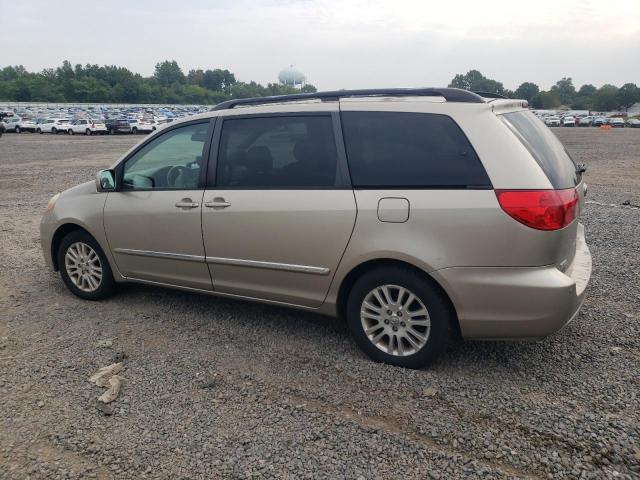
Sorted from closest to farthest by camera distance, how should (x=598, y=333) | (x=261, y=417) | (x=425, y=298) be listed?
(x=261, y=417)
(x=425, y=298)
(x=598, y=333)

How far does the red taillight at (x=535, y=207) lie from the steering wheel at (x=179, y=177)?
2.51 meters

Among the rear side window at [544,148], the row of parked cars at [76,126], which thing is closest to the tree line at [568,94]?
the row of parked cars at [76,126]

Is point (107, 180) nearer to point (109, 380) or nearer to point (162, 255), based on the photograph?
point (162, 255)

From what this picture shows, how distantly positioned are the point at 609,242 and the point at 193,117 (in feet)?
17.7

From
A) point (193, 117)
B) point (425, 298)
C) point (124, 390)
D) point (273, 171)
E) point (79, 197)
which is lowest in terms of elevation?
point (124, 390)

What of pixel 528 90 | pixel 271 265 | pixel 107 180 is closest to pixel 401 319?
pixel 271 265

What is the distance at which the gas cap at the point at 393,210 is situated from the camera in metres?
3.56

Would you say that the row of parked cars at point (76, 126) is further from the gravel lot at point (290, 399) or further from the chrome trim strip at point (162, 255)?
the chrome trim strip at point (162, 255)

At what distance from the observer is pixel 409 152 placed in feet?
12.0

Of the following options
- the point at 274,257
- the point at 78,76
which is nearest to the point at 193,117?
the point at 274,257

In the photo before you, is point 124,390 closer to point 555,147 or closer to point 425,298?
point 425,298

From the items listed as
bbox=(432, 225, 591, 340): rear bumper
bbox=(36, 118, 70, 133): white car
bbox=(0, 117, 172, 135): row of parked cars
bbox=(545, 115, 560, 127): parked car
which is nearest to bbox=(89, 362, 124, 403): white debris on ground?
bbox=(432, 225, 591, 340): rear bumper

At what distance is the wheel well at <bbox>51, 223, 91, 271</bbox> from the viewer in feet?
17.1

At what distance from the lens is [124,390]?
3.58m
